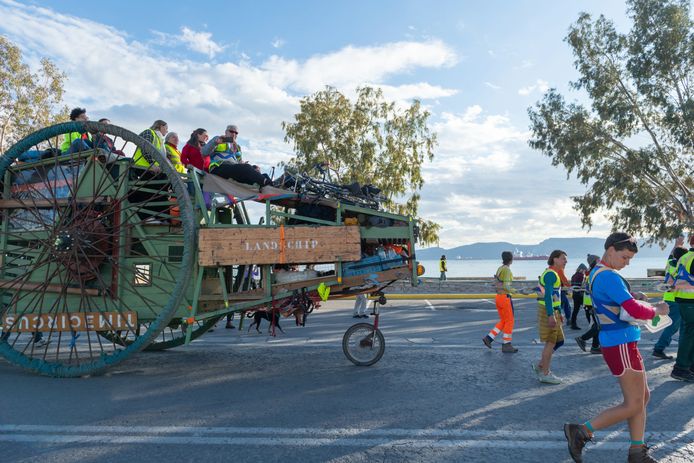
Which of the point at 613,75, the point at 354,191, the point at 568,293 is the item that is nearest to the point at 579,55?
the point at 613,75

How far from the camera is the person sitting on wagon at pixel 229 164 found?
665cm

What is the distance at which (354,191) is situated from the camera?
6.79m

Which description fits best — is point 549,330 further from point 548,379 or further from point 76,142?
point 76,142

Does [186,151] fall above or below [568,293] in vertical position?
above

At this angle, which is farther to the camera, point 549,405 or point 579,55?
point 579,55

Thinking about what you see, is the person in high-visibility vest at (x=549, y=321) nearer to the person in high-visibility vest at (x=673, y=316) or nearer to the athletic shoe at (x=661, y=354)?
the person in high-visibility vest at (x=673, y=316)

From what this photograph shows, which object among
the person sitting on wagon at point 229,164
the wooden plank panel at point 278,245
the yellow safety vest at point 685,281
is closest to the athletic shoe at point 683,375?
the yellow safety vest at point 685,281

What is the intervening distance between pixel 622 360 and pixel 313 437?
8.06 feet

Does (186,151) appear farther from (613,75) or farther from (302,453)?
(613,75)

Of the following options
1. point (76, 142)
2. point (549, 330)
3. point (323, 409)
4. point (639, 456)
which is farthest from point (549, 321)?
point (76, 142)

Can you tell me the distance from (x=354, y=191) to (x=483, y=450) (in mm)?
3846

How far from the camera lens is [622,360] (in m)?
3.55

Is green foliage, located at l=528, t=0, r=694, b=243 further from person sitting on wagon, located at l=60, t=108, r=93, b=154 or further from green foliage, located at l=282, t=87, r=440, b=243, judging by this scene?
person sitting on wagon, located at l=60, t=108, r=93, b=154

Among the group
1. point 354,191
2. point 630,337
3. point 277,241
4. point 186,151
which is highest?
point 186,151
